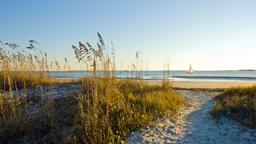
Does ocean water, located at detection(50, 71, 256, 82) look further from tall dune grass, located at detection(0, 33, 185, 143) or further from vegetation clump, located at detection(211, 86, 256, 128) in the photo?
vegetation clump, located at detection(211, 86, 256, 128)

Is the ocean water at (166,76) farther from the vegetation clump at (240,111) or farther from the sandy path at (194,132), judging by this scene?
the vegetation clump at (240,111)

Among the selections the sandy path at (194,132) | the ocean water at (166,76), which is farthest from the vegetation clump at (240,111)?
the ocean water at (166,76)

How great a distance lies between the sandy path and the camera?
671cm

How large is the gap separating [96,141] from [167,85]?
7.03 m

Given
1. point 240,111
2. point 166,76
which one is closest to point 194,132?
point 240,111

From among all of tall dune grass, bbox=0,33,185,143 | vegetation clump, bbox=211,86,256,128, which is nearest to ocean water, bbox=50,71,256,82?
tall dune grass, bbox=0,33,185,143

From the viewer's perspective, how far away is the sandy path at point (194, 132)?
6715mm

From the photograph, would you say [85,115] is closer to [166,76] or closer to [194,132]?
[194,132]

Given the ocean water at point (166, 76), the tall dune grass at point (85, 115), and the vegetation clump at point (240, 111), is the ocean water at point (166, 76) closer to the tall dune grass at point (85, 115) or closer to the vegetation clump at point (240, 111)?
the tall dune grass at point (85, 115)

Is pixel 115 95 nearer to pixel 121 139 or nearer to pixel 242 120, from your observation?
pixel 121 139

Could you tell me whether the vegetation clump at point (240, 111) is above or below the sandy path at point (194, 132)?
above

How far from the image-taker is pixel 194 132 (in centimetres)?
727

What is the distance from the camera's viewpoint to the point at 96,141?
6.11m

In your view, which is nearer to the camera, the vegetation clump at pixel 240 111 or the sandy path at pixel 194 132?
the sandy path at pixel 194 132
